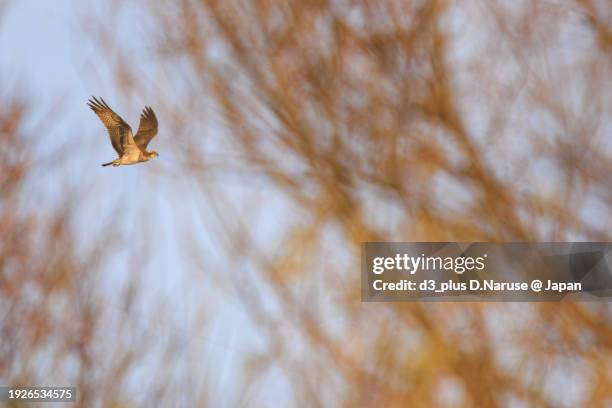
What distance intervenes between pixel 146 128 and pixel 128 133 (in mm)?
65

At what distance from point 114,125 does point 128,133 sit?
0.05 m

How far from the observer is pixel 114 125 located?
2.86 meters

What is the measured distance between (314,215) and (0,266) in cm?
113

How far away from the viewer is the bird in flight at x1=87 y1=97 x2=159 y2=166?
9.30ft

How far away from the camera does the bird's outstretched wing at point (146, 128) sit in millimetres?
2832

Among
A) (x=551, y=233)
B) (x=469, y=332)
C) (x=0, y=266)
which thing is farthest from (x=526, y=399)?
(x=0, y=266)

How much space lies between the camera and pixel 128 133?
2.86 metres

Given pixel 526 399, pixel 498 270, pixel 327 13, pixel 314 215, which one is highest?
pixel 327 13

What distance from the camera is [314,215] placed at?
8.51 feet

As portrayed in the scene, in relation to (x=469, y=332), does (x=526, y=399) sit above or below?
below

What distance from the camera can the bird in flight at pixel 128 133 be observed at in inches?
112

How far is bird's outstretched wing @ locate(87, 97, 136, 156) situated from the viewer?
285 cm

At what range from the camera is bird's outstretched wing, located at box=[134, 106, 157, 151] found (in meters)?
→ 2.83

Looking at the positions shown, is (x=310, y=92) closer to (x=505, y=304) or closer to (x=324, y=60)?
(x=324, y=60)
